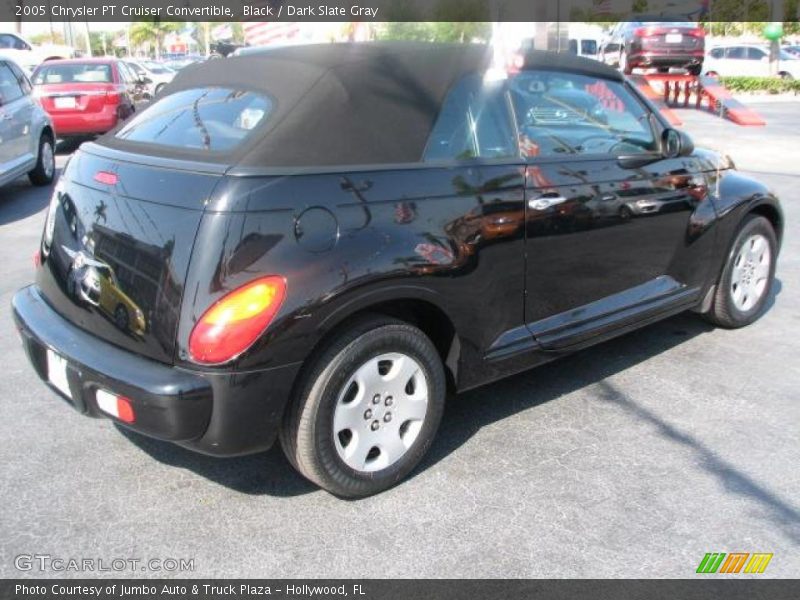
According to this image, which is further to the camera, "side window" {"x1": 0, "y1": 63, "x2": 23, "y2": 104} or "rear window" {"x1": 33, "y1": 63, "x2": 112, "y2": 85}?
"rear window" {"x1": 33, "y1": 63, "x2": 112, "y2": 85}

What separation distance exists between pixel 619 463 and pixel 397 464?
0.99 m

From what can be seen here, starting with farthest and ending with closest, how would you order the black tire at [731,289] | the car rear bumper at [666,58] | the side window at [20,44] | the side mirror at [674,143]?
the side window at [20,44], the car rear bumper at [666,58], the black tire at [731,289], the side mirror at [674,143]

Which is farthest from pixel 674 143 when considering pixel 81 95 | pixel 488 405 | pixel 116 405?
pixel 81 95

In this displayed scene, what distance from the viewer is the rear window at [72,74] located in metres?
13.3

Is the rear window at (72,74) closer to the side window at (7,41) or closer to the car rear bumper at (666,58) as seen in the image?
the car rear bumper at (666,58)

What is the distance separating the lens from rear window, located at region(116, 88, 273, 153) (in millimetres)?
3061

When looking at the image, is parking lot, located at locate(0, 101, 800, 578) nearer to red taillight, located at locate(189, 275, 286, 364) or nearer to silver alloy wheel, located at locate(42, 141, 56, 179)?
red taillight, located at locate(189, 275, 286, 364)

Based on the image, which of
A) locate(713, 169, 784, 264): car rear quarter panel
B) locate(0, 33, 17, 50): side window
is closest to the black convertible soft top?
locate(713, 169, 784, 264): car rear quarter panel

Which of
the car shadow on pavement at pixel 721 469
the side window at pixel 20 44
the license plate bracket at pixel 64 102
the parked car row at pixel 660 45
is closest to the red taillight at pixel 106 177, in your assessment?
the car shadow on pavement at pixel 721 469

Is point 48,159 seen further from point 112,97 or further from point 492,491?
point 492,491

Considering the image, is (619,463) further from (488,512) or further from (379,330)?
(379,330)

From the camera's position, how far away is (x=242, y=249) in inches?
105

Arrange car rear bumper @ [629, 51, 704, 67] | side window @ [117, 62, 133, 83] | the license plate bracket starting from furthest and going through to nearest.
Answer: car rear bumper @ [629, 51, 704, 67] → side window @ [117, 62, 133, 83] → the license plate bracket

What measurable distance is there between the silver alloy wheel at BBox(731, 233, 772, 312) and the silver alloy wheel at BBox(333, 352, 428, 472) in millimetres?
2650
